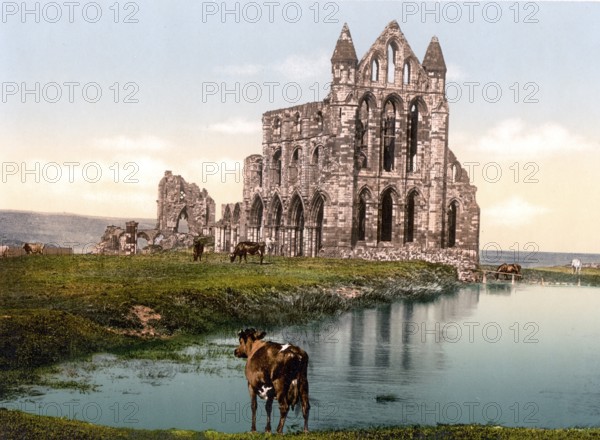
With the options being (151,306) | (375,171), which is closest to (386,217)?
(375,171)

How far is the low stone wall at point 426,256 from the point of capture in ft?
225

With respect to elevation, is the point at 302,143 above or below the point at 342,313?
above

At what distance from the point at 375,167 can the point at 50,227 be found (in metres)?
108

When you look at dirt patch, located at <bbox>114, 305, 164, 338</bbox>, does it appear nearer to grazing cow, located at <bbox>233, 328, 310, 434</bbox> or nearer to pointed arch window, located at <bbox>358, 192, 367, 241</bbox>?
grazing cow, located at <bbox>233, 328, 310, 434</bbox>

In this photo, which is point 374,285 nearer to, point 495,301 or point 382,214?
point 495,301

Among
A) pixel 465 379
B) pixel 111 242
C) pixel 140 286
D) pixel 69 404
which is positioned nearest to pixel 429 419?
pixel 465 379

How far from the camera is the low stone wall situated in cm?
6844

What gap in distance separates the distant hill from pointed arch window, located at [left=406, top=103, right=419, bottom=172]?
79.3m

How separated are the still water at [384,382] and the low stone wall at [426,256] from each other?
3106cm

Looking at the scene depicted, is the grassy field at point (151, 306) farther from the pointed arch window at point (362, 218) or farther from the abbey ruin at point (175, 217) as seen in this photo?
the abbey ruin at point (175, 217)

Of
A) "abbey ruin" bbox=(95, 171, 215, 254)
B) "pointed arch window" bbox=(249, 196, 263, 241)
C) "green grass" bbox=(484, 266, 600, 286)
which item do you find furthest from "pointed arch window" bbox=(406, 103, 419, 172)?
"abbey ruin" bbox=(95, 171, 215, 254)

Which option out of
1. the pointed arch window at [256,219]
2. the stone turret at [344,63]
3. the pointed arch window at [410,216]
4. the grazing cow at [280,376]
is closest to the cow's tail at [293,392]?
the grazing cow at [280,376]

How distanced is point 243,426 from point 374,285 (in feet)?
103

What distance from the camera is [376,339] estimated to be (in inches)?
1250
